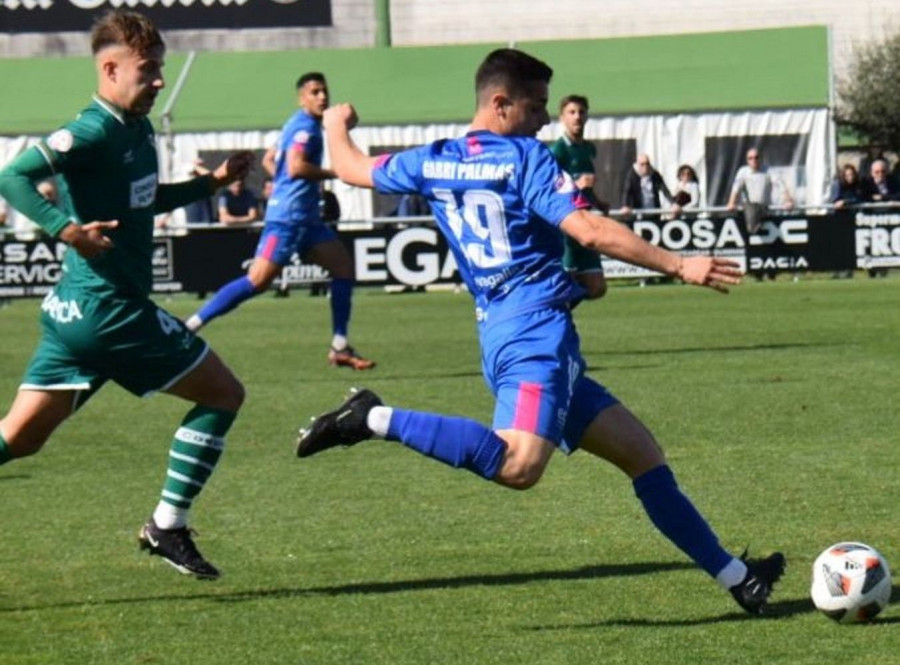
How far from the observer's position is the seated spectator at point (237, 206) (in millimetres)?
26250

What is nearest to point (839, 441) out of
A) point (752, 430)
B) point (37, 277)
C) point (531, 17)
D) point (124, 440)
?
point (752, 430)

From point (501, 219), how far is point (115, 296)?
1473mm

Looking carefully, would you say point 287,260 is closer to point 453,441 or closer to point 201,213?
point 453,441

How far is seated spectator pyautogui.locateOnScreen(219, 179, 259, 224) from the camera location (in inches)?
1033

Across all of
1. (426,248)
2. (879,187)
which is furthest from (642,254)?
(879,187)

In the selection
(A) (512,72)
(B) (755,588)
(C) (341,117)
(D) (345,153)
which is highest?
(A) (512,72)

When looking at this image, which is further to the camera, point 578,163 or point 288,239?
point 288,239

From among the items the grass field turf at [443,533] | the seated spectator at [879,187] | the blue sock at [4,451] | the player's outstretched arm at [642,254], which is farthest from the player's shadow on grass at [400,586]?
the seated spectator at [879,187]

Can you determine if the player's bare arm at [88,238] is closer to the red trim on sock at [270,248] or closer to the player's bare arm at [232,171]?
the player's bare arm at [232,171]

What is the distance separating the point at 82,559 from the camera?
25.9ft

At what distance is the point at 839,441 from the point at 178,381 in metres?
4.58

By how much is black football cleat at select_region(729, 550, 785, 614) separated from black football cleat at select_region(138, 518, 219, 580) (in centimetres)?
193

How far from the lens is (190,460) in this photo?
7.28 meters

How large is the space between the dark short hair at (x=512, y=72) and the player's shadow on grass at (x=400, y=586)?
179 cm
